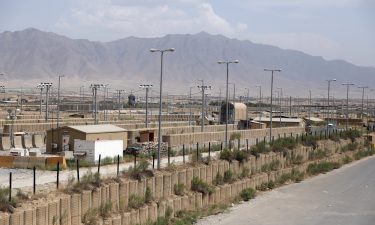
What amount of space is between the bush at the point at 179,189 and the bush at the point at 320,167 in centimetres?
2401

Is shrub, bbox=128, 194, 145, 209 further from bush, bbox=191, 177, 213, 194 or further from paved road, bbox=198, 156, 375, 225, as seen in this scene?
bush, bbox=191, 177, 213, 194

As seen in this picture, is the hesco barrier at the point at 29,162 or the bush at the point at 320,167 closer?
the hesco barrier at the point at 29,162

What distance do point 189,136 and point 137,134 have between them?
4.09 metres

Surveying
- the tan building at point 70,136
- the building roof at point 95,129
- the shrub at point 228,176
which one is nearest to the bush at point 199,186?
the shrub at point 228,176

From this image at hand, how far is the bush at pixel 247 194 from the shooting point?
4072cm

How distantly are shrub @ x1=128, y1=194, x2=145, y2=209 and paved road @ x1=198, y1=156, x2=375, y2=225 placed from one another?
401cm

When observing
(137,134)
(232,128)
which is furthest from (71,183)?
(232,128)

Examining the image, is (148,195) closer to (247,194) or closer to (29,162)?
(29,162)

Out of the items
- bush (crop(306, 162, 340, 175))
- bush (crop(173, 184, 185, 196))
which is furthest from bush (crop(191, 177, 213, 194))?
bush (crop(306, 162, 340, 175))

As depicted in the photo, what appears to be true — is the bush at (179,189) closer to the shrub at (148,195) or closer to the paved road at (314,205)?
the paved road at (314,205)

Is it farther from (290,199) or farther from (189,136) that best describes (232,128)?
(290,199)

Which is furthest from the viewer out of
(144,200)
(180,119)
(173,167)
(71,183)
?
(180,119)

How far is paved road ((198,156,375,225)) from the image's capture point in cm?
3438

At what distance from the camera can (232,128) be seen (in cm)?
7294
